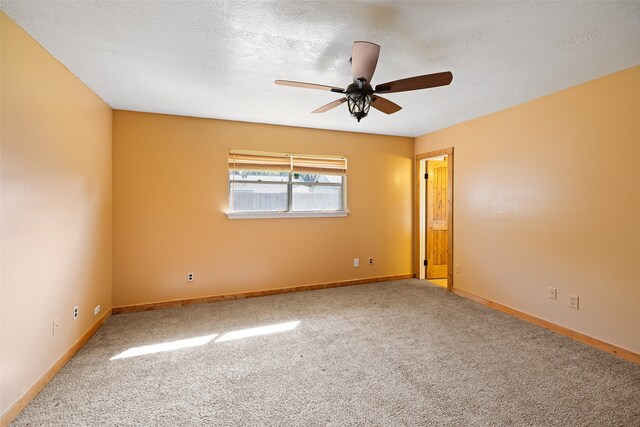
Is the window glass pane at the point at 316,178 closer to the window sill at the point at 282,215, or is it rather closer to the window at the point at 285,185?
the window at the point at 285,185

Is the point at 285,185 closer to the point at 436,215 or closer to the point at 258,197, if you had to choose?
the point at 258,197

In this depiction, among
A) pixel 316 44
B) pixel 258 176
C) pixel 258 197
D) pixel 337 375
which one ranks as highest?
pixel 316 44

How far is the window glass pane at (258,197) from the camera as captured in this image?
394 cm

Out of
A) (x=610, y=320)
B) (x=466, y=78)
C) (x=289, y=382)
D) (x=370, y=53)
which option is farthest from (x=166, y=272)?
(x=610, y=320)

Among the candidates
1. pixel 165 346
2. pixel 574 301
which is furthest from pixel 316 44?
pixel 574 301

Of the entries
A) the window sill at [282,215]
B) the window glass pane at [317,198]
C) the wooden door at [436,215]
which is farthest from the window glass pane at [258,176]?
the wooden door at [436,215]

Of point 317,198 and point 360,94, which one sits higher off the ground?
point 360,94

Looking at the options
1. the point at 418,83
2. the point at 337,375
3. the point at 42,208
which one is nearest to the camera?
the point at 418,83

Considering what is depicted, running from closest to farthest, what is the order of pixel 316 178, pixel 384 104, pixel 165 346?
pixel 384 104
pixel 165 346
pixel 316 178

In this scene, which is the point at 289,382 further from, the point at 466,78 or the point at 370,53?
the point at 466,78

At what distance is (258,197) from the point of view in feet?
13.3

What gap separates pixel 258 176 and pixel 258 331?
206 centimetres

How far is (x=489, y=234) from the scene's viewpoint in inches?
144

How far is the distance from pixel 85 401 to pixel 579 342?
13.2 feet
